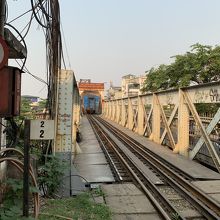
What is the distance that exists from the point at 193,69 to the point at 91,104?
33.5 m

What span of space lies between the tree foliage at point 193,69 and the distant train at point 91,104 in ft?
93.2

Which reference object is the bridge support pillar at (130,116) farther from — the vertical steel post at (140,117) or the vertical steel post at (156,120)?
the vertical steel post at (156,120)

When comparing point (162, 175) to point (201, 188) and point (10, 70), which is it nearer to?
point (201, 188)

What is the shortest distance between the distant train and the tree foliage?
2839 centimetres

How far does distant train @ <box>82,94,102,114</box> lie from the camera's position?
55.9 meters

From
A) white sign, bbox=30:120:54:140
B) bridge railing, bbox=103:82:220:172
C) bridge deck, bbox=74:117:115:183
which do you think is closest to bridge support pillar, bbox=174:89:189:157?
bridge railing, bbox=103:82:220:172

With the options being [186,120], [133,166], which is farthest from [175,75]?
[133,166]

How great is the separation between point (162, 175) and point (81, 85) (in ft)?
164

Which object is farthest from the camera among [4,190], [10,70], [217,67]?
[217,67]

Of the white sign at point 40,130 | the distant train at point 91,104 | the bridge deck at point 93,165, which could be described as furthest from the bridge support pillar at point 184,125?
the distant train at point 91,104

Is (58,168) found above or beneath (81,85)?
beneath

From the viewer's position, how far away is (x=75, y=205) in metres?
6.43

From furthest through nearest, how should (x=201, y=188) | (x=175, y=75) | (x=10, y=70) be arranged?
(x=175, y=75) < (x=201, y=188) < (x=10, y=70)

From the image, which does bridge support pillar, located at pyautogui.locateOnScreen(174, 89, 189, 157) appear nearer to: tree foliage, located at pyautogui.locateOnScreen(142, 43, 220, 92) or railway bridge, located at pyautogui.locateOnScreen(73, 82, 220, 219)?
railway bridge, located at pyautogui.locateOnScreen(73, 82, 220, 219)
